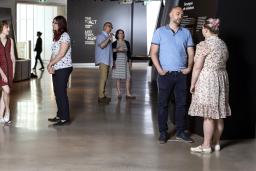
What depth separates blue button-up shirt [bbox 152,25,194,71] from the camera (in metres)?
6.50

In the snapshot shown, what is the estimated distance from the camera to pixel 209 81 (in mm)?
5918

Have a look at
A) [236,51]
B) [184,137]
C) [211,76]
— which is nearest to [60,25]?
[184,137]

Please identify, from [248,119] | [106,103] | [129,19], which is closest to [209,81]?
[248,119]

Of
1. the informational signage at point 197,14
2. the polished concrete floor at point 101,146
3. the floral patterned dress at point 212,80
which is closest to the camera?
the polished concrete floor at point 101,146

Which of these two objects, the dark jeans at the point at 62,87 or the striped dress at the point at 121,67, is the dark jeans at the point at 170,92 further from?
the striped dress at the point at 121,67

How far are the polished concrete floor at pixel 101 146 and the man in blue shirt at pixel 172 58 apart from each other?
634 millimetres

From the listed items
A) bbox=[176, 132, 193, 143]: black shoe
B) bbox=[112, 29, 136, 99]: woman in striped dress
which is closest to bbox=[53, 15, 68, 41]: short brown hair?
bbox=[176, 132, 193, 143]: black shoe

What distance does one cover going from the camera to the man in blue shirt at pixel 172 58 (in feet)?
21.3

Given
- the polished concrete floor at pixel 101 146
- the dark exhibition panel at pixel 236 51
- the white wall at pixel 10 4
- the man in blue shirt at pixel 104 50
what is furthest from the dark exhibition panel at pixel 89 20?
the dark exhibition panel at pixel 236 51

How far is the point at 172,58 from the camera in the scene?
6520mm

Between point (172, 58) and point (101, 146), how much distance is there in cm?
144

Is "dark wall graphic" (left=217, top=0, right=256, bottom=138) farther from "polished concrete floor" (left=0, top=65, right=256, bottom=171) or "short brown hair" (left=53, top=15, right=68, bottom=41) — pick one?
"short brown hair" (left=53, top=15, right=68, bottom=41)

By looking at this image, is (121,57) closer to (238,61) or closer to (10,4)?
(238,61)

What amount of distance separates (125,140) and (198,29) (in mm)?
1872
